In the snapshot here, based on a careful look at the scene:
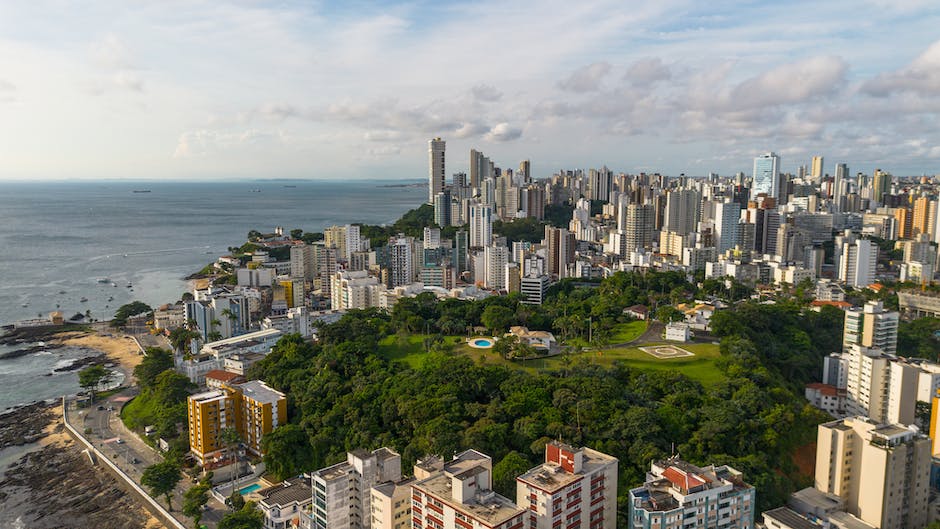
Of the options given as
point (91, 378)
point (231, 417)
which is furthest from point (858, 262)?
point (91, 378)

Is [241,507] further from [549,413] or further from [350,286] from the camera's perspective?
[350,286]

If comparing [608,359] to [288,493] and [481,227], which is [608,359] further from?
[481,227]

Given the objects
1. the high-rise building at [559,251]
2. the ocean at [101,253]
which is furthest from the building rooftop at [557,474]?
the high-rise building at [559,251]

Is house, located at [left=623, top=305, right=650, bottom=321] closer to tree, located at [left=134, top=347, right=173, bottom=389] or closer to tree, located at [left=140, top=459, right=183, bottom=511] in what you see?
tree, located at [left=134, top=347, right=173, bottom=389]

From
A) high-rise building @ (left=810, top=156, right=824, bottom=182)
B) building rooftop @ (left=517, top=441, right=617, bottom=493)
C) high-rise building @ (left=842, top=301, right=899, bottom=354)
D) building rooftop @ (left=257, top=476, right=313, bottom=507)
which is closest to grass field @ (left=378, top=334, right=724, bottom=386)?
high-rise building @ (left=842, top=301, right=899, bottom=354)

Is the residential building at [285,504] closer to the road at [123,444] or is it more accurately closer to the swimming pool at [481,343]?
the road at [123,444]

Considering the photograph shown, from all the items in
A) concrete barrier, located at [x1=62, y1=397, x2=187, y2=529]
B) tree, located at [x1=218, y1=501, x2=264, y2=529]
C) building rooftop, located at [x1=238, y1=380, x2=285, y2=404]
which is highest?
building rooftop, located at [x1=238, y1=380, x2=285, y2=404]
